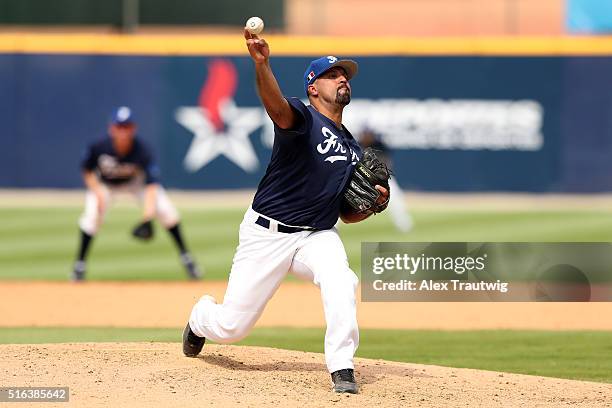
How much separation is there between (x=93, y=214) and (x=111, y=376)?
21.0 ft

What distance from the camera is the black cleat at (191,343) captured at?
6.96 metres

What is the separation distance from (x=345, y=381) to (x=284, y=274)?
28.9 inches

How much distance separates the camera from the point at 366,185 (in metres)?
6.41

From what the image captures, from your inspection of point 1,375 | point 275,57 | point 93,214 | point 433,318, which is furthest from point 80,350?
point 275,57

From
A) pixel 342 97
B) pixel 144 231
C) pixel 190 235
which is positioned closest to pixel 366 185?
pixel 342 97

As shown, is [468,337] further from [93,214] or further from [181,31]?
[181,31]

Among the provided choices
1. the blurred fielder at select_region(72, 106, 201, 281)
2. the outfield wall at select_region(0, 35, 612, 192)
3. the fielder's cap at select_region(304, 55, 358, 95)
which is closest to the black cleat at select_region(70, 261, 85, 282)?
the blurred fielder at select_region(72, 106, 201, 281)

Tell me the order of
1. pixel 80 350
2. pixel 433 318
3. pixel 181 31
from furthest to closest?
pixel 181 31, pixel 433 318, pixel 80 350

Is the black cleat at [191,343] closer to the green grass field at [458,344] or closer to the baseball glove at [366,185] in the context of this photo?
the green grass field at [458,344]

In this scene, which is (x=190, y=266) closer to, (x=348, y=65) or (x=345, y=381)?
(x=348, y=65)

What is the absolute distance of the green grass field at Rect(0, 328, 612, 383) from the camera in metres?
8.06

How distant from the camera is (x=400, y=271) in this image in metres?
9.61

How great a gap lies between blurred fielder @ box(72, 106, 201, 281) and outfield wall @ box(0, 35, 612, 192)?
7.08 metres

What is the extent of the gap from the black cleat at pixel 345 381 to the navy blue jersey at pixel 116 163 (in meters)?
6.92
